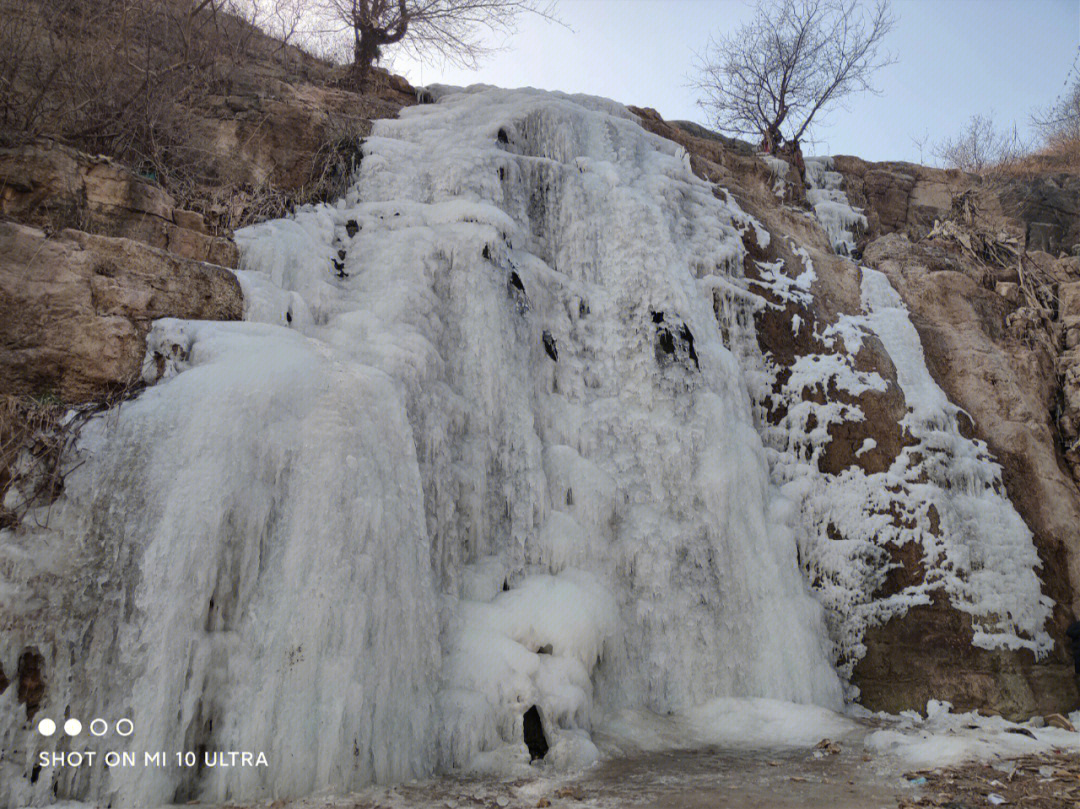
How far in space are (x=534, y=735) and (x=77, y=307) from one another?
14.1ft

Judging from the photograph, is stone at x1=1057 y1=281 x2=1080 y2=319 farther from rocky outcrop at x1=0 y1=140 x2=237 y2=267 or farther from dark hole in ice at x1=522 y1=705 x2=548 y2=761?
rocky outcrop at x1=0 y1=140 x2=237 y2=267

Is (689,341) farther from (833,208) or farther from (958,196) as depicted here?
(958,196)

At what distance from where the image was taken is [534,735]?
506 cm

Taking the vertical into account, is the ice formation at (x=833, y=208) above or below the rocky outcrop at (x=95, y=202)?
above

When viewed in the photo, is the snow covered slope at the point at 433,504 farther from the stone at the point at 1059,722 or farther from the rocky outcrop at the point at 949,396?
the stone at the point at 1059,722

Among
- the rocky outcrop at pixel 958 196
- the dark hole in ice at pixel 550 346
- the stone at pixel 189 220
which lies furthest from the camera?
the rocky outcrop at pixel 958 196

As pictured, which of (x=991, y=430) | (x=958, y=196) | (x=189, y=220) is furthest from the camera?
(x=958, y=196)

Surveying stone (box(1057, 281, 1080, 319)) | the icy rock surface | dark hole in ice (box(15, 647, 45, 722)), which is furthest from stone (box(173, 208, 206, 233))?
stone (box(1057, 281, 1080, 319))

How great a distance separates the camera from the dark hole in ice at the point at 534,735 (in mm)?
4965

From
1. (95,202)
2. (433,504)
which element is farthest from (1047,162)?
(95,202)

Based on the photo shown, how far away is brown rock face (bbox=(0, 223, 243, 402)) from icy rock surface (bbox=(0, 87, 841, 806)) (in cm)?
34

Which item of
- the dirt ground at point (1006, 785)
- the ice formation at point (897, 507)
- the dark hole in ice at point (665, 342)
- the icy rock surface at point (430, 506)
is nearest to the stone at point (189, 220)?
the icy rock surface at point (430, 506)

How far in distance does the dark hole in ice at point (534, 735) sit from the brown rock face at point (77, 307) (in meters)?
3.59

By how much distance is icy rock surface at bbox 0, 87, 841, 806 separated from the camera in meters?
4.03
